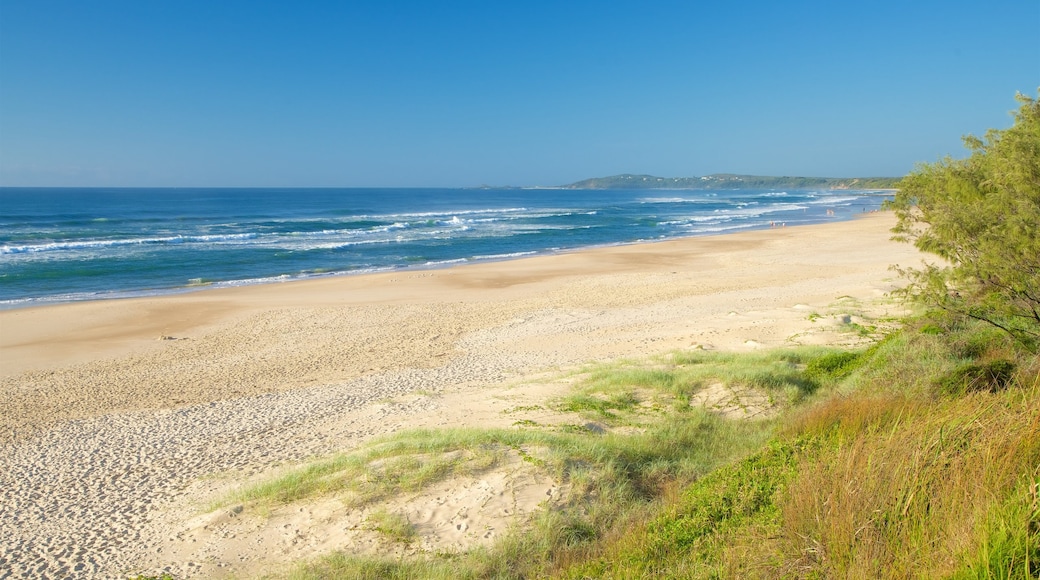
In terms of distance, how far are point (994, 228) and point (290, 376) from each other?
11.5m

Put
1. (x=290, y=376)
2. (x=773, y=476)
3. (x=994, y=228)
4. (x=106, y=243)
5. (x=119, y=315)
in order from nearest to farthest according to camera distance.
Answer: (x=773, y=476) < (x=994, y=228) < (x=290, y=376) < (x=119, y=315) < (x=106, y=243)

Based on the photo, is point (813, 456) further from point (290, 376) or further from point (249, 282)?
point (249, 282)

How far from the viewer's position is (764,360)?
423 inches

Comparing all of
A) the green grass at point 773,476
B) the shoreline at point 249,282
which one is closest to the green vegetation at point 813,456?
the green grass at point 773,476

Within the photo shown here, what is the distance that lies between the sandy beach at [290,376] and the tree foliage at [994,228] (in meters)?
3.53

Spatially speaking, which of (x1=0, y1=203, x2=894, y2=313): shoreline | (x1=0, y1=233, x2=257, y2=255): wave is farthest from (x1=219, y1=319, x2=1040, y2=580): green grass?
(x1=0, y1=233, x2=257, y2=255): wave

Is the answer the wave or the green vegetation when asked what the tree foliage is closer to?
the green vegetation

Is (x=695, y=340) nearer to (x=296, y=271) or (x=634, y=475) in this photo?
(x=634, y=475)

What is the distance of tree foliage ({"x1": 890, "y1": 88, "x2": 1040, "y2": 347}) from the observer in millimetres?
7352

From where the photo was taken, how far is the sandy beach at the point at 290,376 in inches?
241

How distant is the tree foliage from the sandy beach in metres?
3.53

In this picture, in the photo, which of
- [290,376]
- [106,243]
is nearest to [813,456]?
[290,376]

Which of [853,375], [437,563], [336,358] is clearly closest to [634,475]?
[437,563]

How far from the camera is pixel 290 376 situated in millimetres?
13031
